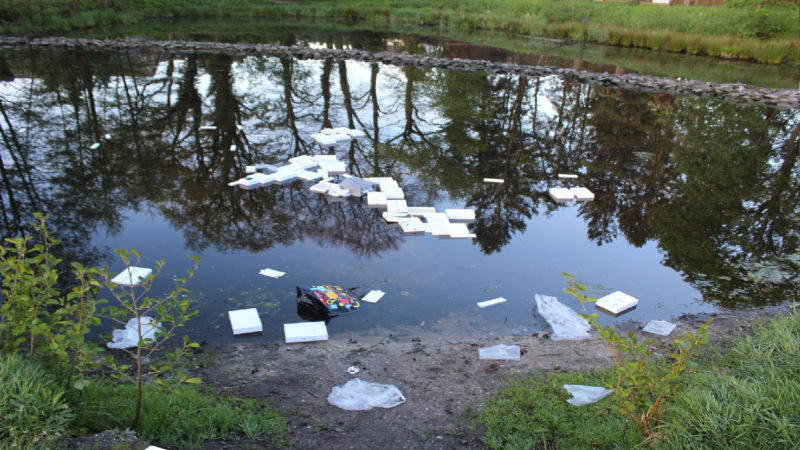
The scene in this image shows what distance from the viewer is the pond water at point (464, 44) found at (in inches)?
726

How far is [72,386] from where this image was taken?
2955 mm

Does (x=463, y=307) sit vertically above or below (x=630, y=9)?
below

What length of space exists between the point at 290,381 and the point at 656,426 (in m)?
2.42

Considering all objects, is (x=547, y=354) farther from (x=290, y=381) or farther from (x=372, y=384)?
(x=290, y=381)

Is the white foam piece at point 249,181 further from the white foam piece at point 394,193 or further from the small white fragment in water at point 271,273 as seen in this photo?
the small white fragment in water at point 271,273

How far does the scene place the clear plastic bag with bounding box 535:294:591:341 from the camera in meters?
4.53

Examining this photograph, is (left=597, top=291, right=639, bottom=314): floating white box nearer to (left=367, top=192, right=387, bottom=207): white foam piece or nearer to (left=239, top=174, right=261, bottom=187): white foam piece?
(left=367, top=192, right=387, bottom=207): white foam piece

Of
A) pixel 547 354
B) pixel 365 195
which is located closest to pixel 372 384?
pixel 547 354

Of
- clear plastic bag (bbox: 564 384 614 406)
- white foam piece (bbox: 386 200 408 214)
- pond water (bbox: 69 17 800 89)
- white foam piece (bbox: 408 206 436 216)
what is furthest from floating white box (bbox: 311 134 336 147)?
pond water (bbox: 69 17 800 89)

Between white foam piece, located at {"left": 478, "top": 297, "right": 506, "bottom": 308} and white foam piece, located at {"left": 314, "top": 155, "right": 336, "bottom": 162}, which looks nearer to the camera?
white foam piece, located at {"left": 478, "top": 297, "right": 506, "bottom": 308}

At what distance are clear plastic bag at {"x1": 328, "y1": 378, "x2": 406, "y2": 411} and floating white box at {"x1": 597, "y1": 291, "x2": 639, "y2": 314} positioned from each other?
2.50 metres

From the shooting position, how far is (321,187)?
25.1 feet

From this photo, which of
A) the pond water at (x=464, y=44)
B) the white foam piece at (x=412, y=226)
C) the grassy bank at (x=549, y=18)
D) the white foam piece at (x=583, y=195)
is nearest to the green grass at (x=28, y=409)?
the white foam piece at (x=412, y=226)

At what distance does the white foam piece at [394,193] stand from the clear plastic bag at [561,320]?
2841 mm
